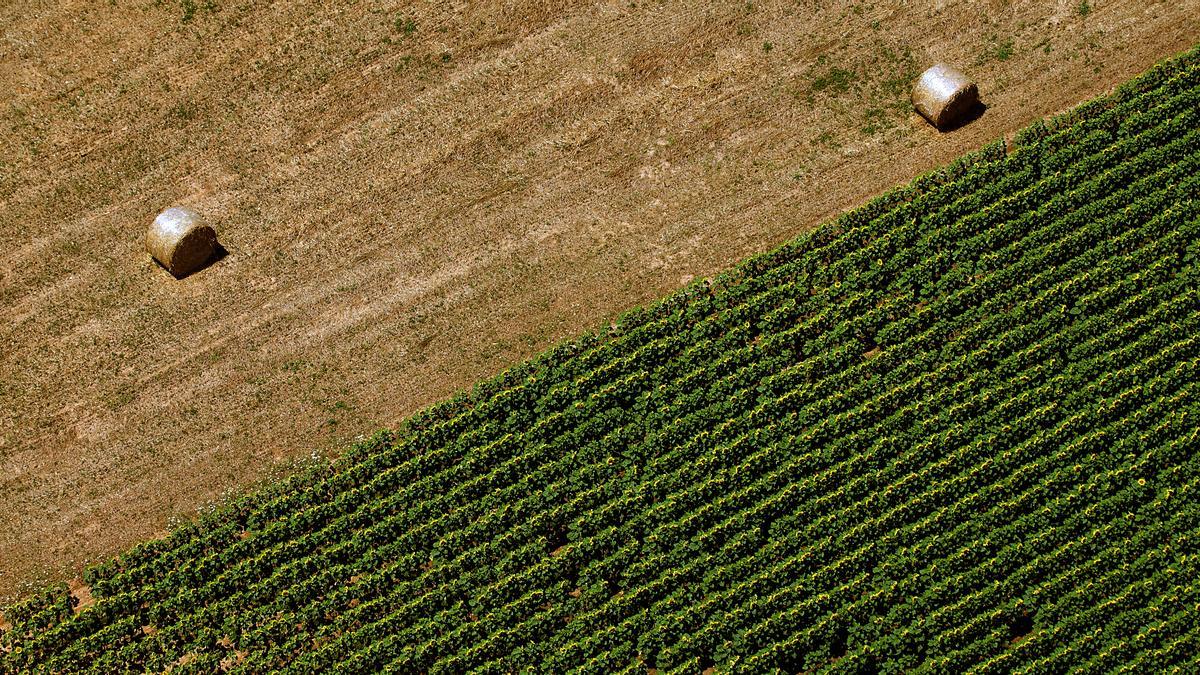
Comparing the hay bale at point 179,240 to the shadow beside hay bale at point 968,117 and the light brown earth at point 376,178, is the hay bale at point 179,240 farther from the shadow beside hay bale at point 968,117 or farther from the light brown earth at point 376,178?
the shadow beside hay bale at point 968,117

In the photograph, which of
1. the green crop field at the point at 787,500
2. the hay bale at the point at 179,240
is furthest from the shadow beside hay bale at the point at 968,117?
the hay bale at the point at 179,240

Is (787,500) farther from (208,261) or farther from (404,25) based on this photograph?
(404,25)

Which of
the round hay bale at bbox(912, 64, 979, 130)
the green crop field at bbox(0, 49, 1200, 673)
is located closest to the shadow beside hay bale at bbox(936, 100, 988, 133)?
the round hay bale at bbox(912, 64, 979, 130)

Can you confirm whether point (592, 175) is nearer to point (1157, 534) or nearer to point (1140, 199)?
point (1140, 199)

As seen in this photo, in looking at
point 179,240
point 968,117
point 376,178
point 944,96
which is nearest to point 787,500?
point 944,96

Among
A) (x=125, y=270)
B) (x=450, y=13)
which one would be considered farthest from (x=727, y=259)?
(x=125, y=270)

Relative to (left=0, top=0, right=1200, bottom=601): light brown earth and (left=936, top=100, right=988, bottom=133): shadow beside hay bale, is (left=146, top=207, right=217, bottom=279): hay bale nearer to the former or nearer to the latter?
(left=0, top=0, right=1200, bottom=601): light brown earth
